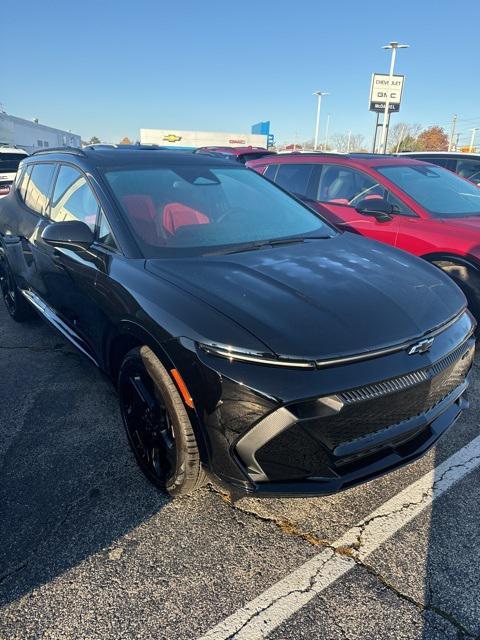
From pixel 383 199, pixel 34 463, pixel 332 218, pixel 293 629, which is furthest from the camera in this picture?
pixel 332 218

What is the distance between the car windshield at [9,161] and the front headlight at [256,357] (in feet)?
31.7

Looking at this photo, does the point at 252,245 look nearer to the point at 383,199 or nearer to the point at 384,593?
the point at 384,593

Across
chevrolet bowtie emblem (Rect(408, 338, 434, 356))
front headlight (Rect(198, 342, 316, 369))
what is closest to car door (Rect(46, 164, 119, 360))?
front headlight (Rect(198, 342, 316, 369))

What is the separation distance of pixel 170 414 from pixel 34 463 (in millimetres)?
1123

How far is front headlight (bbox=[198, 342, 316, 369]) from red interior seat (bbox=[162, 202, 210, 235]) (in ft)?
3.82

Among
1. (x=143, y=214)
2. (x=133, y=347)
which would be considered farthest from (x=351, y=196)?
(x=133, y=347)

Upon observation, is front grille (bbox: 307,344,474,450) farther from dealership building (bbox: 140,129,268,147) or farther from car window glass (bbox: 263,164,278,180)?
dealership building (bbox: 140,129,268,147)

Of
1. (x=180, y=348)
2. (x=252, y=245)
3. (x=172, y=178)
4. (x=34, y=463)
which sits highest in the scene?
(x=172, y=178)

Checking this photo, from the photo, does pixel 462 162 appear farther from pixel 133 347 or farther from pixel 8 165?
pixel 8 165

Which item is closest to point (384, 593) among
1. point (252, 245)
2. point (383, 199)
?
point (252, 245)

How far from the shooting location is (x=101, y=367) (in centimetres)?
300

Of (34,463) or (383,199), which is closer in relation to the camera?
(34,463)

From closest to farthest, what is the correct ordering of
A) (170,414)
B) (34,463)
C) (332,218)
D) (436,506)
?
1. (170,414)
2. (436,506)
3. (34,463)
4. (332,218)

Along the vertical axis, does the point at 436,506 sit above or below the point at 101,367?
below
